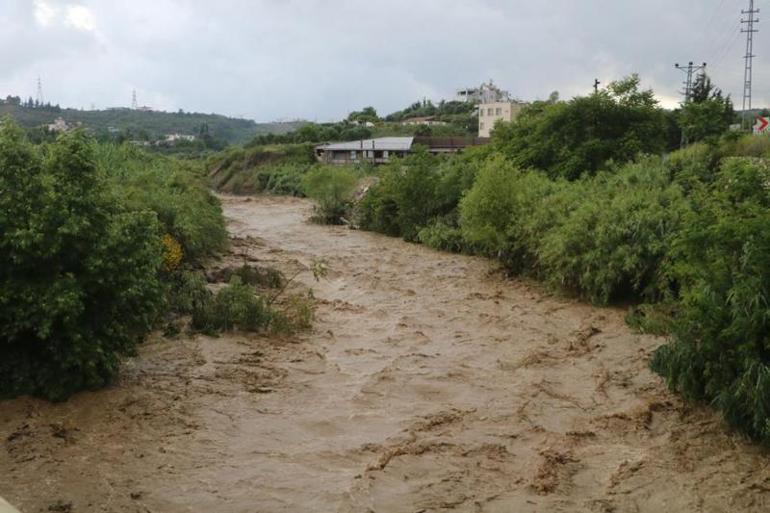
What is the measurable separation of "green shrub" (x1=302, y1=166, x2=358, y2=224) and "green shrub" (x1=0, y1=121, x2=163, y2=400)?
90.6 feet

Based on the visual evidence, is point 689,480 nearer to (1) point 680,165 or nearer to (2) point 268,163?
(1) point 680,165

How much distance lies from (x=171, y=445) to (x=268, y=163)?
66.6 m

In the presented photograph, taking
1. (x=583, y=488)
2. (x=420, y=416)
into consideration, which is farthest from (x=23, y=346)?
(x=583, y=488)

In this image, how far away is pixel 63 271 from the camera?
915 centimetres

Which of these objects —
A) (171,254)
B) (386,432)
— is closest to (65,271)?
(386,432)

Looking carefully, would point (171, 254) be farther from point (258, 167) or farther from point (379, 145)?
point (258, 167)

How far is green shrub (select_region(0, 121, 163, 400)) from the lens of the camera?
862 cm

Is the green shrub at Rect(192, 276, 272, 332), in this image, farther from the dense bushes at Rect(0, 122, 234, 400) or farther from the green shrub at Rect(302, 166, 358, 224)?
the green shrub at Rect(302, 166, 358, 224)

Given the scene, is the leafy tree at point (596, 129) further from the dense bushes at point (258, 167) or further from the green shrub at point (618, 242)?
the dense bushes at point (258, 167)

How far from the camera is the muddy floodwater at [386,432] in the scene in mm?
7234

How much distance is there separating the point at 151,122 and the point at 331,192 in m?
86.7

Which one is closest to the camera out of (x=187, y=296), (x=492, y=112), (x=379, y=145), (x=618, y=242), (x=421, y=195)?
(x=187, y=296)

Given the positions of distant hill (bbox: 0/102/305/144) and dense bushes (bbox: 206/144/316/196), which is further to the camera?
distant hill (bbox: 0/102/305/144)

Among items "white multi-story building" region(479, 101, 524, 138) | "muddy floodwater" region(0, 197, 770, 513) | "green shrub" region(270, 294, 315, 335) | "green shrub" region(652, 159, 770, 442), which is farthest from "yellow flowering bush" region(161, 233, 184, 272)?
"white multi-story building" region(479, 101, 524, 138)
